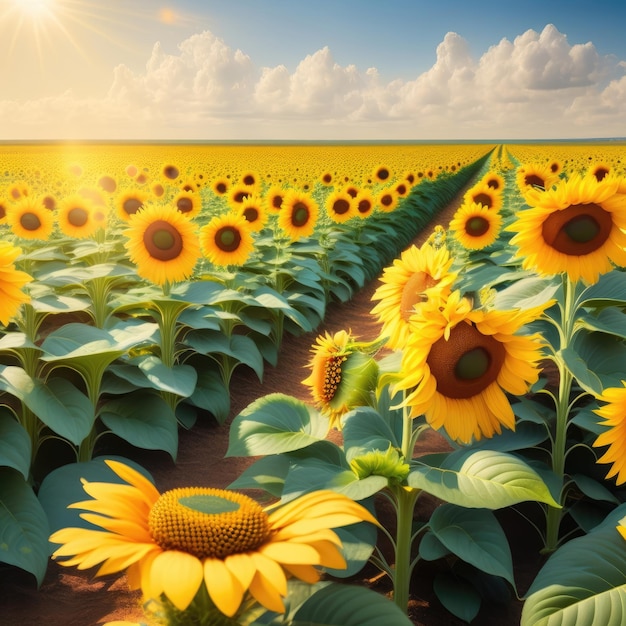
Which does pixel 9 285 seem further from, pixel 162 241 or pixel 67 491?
pixel 162 241

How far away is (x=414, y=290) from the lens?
2301 mm

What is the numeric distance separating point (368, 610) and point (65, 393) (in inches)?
106

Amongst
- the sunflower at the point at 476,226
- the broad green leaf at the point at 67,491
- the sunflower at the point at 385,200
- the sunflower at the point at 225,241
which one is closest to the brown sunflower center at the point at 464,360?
the broad green leaf at the point at 67,491

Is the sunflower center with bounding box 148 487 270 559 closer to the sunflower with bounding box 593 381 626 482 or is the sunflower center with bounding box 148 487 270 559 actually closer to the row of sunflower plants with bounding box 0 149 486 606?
the sunflower with bounding box 593 381 626 482

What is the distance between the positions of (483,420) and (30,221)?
6.51m

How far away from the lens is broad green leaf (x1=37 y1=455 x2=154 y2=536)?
334 centimetres

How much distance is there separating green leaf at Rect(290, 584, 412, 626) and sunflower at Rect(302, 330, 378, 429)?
1.22 metres

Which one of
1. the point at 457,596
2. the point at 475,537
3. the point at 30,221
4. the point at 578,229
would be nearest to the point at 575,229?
the point at 578,229

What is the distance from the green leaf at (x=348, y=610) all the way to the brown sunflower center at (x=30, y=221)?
6831 mm

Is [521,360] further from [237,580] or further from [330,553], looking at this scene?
[237,580]

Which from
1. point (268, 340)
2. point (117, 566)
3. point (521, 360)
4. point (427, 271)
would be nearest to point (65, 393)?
point (427, 271)

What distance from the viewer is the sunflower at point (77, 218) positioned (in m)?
7.82

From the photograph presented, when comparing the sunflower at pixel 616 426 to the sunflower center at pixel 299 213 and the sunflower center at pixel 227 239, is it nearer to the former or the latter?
the sunflower center at pixel 227 239

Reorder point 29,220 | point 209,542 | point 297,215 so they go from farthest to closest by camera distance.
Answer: point 297,215
point 29,220
point 209,542
